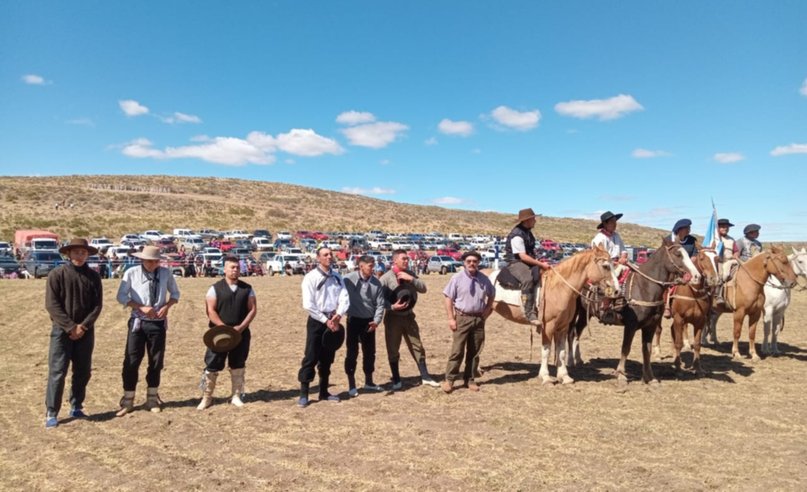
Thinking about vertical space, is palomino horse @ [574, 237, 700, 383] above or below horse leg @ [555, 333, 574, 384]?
above

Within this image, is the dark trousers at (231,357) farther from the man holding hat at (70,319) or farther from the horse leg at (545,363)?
the horse leg at (545,363)

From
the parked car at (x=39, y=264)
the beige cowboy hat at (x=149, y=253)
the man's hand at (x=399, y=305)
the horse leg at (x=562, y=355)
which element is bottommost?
the parked car at (x=39, y=264)

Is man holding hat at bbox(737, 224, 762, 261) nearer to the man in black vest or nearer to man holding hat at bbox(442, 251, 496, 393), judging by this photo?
man holding hat at bbox(442, 251, 496, 393)

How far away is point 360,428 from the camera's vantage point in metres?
6.21

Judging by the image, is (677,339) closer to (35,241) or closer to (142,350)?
(142,350)

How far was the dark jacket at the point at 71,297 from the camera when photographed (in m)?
6.01

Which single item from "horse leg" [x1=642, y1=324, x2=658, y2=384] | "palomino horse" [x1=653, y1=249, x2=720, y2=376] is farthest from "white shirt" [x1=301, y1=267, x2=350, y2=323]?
"palomino horse" [x1=653, y1=249, x2=720, y2=376]

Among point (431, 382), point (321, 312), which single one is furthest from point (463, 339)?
point (321, 312)

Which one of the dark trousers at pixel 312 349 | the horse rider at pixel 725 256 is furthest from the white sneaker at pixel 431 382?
the horse rider at pixel 725 256

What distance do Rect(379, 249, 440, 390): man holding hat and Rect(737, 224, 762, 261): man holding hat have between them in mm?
8152

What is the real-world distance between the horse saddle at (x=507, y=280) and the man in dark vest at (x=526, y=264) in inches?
3.5

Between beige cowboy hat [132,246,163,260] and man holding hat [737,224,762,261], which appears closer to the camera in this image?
beige cowboy hat [132,246,163,260]

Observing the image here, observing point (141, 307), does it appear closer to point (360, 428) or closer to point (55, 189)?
point (360, 428)

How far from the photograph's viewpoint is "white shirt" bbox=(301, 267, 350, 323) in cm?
698
